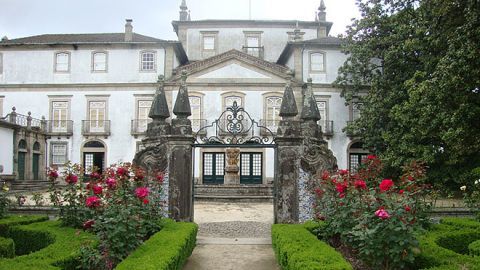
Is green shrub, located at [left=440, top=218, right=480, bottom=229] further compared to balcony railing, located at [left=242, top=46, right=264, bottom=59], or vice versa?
balcony railing, located at [left=242, top=46, right=264, bottom=59]

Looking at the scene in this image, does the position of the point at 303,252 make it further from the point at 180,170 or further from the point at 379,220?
the point at 180,170

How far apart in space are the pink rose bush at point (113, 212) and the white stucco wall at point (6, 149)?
56.4 feet

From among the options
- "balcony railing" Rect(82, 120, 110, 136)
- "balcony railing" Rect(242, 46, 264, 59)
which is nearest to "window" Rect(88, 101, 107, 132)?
"balcony railing" Rect(82, 120, 110, 136)

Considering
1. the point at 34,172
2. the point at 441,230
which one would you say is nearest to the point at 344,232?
the point at 441,230

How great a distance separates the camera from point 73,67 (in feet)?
97.2

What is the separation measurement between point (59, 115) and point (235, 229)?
22.1 m

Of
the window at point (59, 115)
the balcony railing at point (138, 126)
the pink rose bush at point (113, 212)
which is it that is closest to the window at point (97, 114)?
the window at point (59, 115)

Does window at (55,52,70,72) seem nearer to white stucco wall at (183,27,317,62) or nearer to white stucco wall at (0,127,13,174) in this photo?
white stucco wall at (0,127,13,174)

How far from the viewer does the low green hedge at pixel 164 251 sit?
5328mm

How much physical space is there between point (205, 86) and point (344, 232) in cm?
2352

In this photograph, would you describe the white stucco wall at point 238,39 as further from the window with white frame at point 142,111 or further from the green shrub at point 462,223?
the green shrub at point 462,223

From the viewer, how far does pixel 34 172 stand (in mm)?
28734

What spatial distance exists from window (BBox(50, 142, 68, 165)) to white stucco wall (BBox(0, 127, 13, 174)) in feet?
13.3

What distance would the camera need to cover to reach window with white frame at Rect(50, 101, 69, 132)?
96.9 ft
